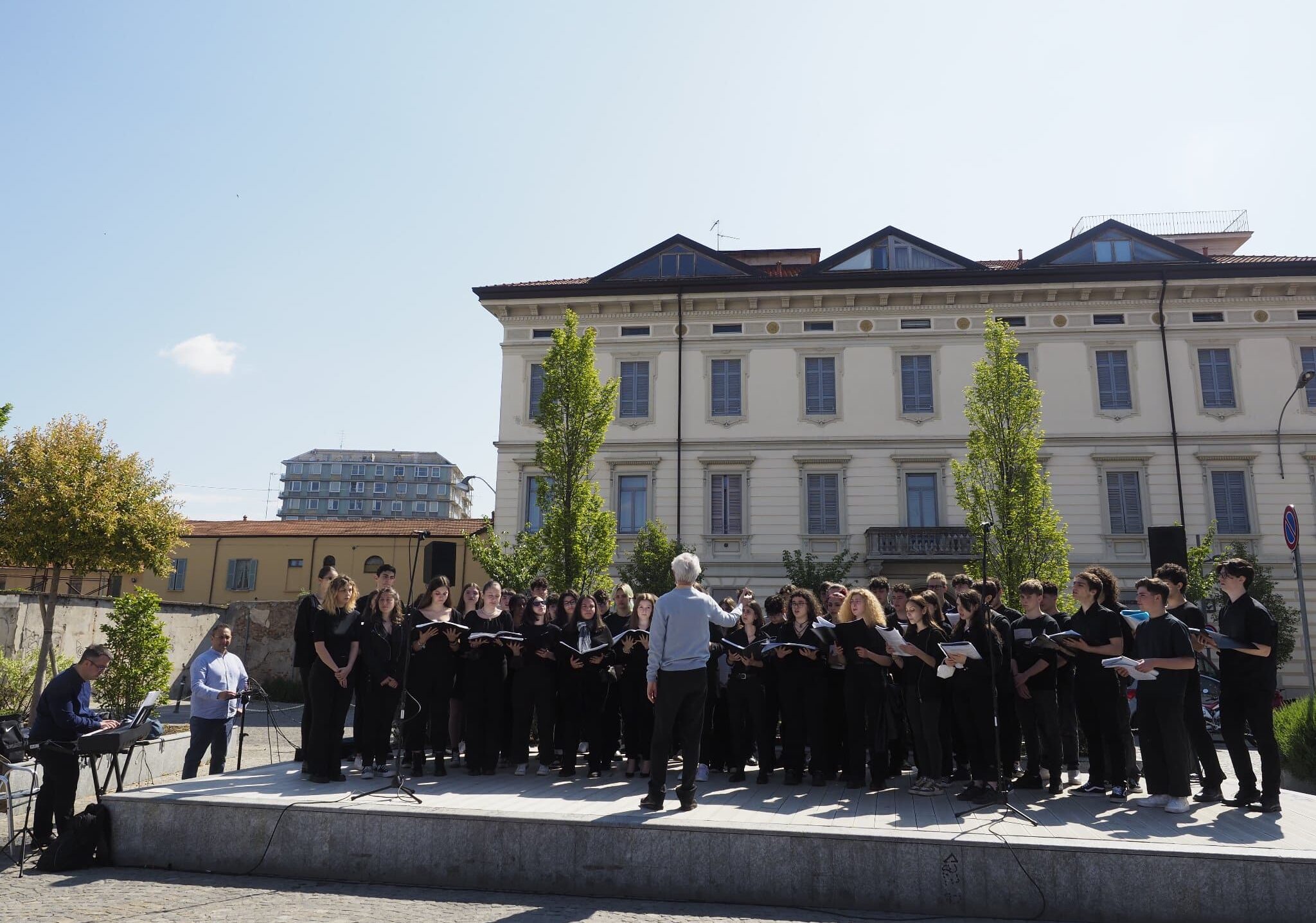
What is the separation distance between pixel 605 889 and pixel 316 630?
11.9 feet

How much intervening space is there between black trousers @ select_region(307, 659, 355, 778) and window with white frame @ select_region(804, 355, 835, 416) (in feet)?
68.8

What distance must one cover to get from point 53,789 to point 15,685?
8419 millimetres

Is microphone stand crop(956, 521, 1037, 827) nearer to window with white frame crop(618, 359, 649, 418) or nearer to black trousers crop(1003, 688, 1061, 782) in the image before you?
black trousers crop(1003, 688, 1061, 782)

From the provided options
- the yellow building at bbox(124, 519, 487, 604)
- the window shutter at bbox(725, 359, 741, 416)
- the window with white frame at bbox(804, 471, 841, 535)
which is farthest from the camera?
the yellow building at bbox(124, 519, 487, 604)

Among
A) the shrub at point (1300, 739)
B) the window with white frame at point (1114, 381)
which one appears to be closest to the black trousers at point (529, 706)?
the shrub at point (1300, 739)

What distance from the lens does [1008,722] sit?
8.02 meters

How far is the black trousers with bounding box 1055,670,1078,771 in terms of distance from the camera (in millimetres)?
8195

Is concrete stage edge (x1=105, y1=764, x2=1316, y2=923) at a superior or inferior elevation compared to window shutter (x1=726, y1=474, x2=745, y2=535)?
inferior

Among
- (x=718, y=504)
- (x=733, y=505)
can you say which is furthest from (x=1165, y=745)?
(x=718, y=504)

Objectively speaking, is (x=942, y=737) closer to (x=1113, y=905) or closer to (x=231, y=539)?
(x=1113, y=905)

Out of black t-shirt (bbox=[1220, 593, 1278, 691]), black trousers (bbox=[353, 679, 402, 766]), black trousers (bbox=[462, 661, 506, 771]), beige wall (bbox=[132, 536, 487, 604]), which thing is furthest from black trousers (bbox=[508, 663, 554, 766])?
Result: beige wall (bbox=[132, 536, 487, 604])

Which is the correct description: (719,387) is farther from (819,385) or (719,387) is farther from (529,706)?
(529,706)

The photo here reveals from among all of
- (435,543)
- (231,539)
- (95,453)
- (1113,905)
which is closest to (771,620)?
(1113,905)

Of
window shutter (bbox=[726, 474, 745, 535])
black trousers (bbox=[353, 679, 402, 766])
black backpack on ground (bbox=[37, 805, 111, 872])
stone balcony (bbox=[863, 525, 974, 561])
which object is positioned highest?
window shutter (bbox=[726, 474, 745, 535])
